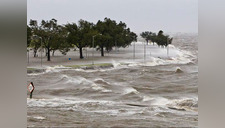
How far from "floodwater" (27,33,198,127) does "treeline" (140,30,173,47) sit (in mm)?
26638

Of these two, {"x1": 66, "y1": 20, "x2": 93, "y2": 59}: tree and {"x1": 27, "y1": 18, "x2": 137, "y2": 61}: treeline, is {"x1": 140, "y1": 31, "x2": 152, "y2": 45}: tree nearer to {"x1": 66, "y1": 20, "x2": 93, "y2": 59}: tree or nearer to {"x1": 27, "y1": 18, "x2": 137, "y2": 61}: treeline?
{"x1": 27, "y1": 18, "x2": 137, "y2": 61}: treeline

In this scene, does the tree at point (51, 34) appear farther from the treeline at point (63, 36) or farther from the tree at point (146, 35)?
the tree at point (146, 35)

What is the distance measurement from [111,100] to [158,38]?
58.0 m

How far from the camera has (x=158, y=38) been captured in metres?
80.1

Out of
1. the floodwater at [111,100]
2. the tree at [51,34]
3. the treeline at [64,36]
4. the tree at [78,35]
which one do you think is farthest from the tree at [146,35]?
the tree at [51,34]

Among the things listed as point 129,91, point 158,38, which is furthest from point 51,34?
point 158,38

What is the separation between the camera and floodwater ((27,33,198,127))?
45.4ft

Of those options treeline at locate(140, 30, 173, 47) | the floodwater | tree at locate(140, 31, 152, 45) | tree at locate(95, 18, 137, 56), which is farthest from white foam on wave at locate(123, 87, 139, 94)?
tree at locate(140, 31, 152, 45)

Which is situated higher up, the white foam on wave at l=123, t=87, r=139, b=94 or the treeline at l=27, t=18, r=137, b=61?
the treeline at l=27, t=18, r=137, b=61

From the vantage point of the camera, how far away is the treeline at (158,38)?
263 ft

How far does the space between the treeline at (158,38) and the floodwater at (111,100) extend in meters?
26.6
